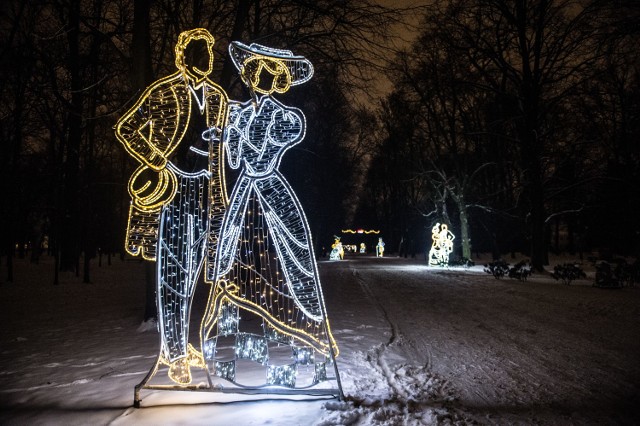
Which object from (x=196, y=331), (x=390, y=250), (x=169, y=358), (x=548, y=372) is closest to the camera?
(x=169, y=358)

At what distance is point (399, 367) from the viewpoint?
6.26 m

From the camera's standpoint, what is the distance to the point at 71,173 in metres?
19.8

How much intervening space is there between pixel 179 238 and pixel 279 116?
181cm

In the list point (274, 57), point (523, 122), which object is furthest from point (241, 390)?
point (523, 122)

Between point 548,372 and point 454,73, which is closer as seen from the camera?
point 548,372

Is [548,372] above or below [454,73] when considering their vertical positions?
below

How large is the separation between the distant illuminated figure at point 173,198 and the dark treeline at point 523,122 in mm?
8458

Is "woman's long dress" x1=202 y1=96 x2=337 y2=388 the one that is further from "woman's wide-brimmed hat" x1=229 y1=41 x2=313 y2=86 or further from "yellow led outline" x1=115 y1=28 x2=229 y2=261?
"woman's wide-brimmed hat" x1=229 y1=41 x2=313 y2=86

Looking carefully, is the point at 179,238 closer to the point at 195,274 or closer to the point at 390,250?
the point at 195,274

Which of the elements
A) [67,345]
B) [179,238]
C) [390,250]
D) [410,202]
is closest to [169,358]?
[179,238]

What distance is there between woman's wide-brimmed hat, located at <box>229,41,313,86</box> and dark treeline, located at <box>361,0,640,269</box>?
7.99 metres

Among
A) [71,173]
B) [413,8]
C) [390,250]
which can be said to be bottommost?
[390,250]

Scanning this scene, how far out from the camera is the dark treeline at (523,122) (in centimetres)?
2011

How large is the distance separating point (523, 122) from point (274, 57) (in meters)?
22.0
